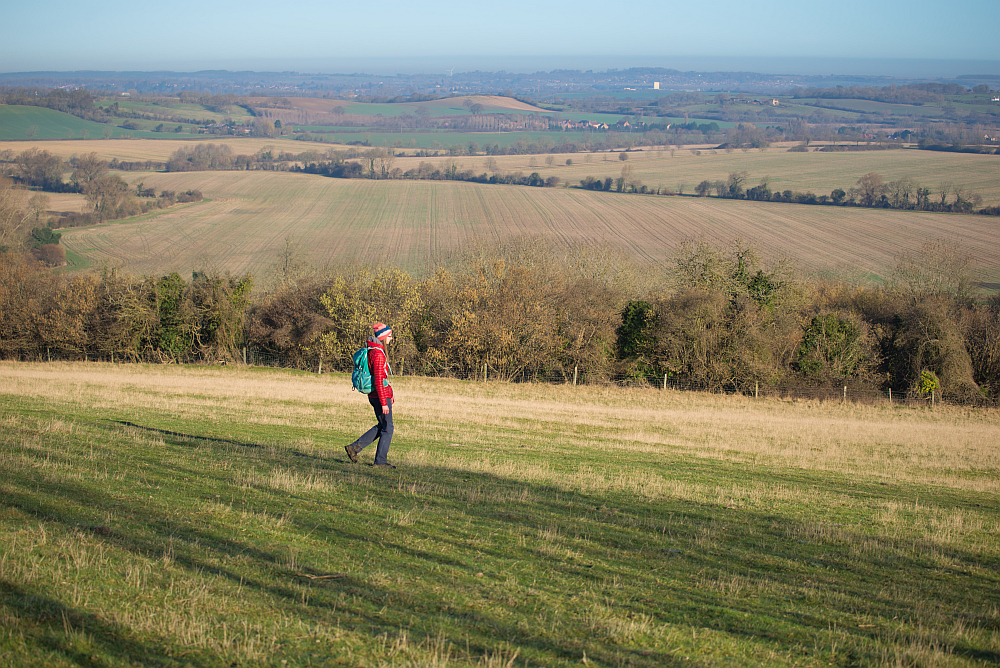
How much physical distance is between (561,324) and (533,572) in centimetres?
3833

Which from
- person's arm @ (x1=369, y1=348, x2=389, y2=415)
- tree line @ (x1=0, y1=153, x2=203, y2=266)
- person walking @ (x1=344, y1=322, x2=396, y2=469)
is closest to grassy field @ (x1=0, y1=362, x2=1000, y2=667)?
person walking @ (x1=344, y1=322, x2=396, y2=469)

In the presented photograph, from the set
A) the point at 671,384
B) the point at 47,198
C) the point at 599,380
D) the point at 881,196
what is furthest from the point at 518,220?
the point at 47,198

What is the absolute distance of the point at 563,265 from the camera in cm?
5369

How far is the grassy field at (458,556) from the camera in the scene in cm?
529

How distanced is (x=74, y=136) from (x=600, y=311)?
17227 cm

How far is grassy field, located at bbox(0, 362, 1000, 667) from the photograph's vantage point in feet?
17.4

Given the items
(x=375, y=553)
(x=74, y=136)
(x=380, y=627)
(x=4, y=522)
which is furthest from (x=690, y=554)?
(x=74, y=136)

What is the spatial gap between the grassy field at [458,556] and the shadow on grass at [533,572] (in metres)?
0.03

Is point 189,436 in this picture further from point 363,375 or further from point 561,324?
point 561,324

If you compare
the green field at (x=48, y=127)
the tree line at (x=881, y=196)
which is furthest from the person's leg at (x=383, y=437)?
the green field at (x=48, y=127)

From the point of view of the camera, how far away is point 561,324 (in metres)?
45.1

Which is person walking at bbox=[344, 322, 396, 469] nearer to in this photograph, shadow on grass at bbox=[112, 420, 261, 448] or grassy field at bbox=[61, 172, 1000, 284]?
shadow on grass at bbox=[112, 420, 261, 448]

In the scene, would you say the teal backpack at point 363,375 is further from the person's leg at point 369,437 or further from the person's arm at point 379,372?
the person's leg at point 369,437

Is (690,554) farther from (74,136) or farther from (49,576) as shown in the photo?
(74,136)
